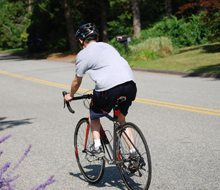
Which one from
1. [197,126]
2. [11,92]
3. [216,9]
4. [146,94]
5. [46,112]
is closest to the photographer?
[197,126]

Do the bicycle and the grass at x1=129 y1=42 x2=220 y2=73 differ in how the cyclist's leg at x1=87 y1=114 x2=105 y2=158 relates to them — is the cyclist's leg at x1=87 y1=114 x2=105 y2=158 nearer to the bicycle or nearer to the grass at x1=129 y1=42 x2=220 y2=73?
the bicycle

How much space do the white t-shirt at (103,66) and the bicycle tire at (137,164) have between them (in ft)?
1.73

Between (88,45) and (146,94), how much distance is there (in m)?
6.78

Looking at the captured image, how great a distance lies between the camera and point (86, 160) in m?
4.71

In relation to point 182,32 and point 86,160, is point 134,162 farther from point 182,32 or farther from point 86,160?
point 182,32

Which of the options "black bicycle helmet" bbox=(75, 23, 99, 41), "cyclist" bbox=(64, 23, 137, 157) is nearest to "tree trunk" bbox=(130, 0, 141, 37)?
"black bicycle helmet" bbox=(75, 23, 99, 41)

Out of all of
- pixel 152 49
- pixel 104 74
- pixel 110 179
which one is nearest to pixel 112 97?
pixel 104 74

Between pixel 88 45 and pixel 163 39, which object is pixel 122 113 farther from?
pixel 163 39

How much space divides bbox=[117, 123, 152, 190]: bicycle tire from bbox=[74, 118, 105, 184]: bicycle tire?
47cm

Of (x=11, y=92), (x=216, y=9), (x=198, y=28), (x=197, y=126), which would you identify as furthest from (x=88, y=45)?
(x=198, y=28)

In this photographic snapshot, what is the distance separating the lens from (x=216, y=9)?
742 inches

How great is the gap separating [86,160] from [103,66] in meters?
1.52

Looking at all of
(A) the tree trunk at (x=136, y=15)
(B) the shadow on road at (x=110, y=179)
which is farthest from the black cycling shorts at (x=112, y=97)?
(A) the tree trunk at (x=136, y=15)

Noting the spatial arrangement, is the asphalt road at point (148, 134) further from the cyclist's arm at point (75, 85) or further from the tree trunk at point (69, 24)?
the tree trunk at point (69, 24)
